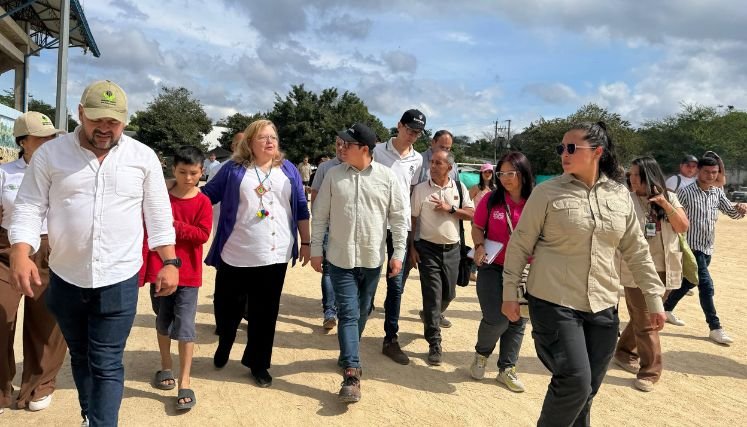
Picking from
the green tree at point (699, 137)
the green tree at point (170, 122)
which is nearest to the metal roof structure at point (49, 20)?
the green tree at point (170, 122)

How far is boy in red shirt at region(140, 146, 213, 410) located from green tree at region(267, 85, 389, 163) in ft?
132

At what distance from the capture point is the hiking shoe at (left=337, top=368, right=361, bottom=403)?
3.67m

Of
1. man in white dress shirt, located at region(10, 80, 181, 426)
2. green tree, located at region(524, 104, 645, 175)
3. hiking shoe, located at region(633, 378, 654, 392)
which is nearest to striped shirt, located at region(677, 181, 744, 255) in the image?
hiking shoe, located at region(633, 378, 654, 392)

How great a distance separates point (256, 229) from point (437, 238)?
1.66 meters

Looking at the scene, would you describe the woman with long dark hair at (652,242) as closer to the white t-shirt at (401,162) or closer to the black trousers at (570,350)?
the black trousers at (570,350)

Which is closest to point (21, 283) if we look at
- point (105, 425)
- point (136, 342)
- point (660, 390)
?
point (105, 425)

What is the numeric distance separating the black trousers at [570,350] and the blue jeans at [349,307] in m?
1.43

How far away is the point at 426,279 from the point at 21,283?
10.2 feet

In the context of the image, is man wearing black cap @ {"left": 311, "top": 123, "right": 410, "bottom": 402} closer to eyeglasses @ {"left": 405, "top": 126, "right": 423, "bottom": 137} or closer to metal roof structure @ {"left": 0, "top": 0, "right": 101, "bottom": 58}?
eyeglasses @ {"left": 405, "top": 126, "right": 423, "bottom": 137}

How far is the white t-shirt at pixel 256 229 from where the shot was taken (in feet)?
12.7

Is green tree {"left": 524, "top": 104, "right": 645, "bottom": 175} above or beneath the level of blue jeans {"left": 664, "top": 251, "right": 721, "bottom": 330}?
above

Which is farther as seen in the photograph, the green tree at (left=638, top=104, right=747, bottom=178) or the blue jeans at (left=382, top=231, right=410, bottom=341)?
the green tree at (left=638, top=104, right=747, bottom=178)

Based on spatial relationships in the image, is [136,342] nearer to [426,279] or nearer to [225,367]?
[225,367]

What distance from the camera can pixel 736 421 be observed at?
379 cm
